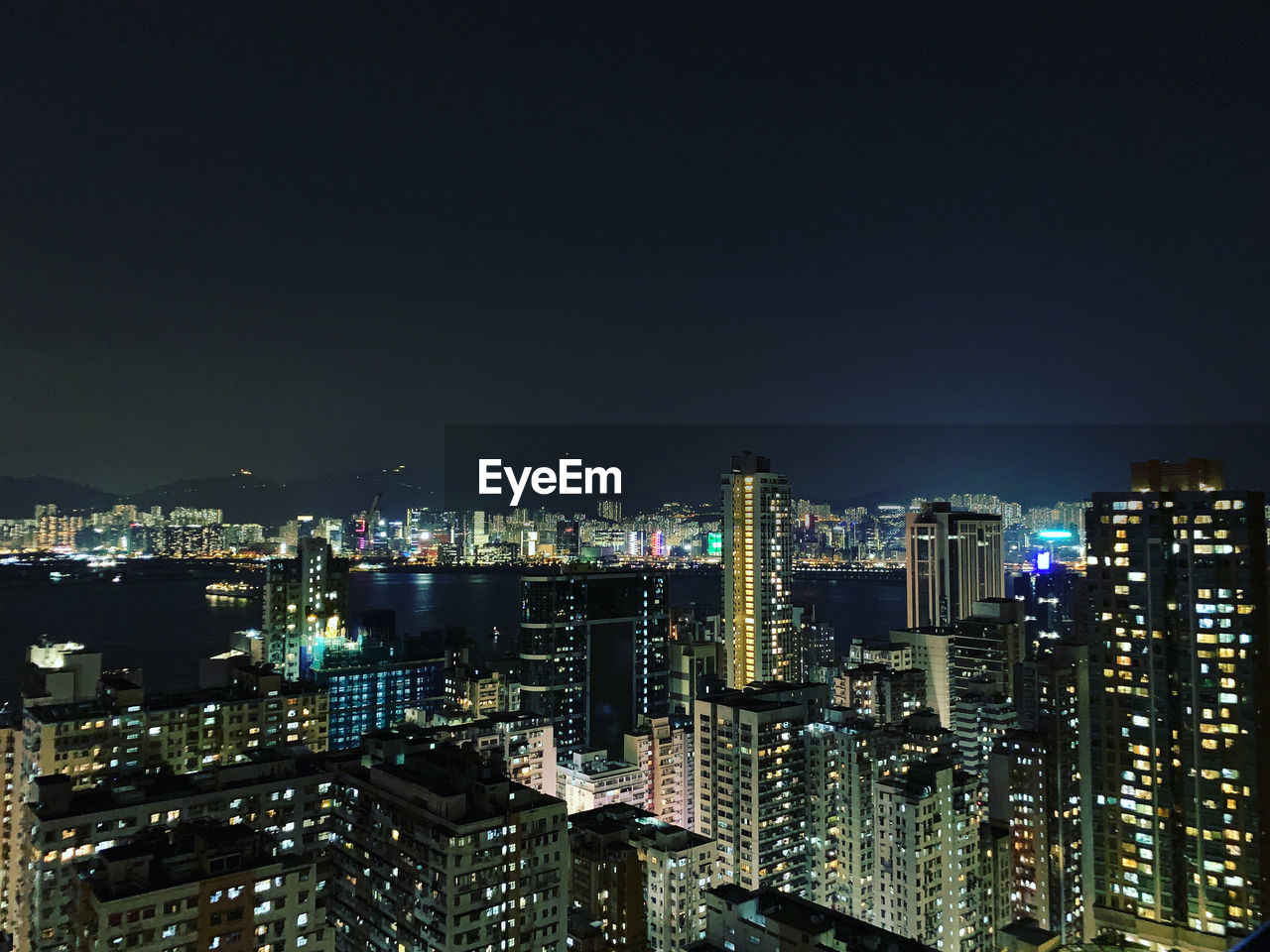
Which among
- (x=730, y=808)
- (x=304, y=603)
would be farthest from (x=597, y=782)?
(x=304, y=603)

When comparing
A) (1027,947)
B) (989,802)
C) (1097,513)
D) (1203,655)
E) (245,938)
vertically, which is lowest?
(1027,947)

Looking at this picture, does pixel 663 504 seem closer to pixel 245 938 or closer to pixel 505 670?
pixel 505 670

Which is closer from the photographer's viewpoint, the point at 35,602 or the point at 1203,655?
the point at 1203,655

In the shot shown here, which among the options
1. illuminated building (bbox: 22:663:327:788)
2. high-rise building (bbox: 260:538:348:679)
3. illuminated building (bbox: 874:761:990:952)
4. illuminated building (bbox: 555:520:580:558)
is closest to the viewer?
illuminated building (bbox: 874:761:990:952)

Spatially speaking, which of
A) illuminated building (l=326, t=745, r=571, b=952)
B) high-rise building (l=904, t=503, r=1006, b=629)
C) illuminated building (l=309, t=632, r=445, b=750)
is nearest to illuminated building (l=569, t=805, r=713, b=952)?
illuminated building (l=326, t=745, r=571, b=952)

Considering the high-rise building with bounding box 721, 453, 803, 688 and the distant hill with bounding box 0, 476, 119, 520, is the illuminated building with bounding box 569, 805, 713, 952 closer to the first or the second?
the high-rise building with bounding box 721, 453, 803, 688

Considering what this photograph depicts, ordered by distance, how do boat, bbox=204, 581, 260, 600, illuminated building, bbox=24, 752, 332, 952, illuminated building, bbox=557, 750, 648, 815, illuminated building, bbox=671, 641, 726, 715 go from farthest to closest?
boat, bbox=204, 581, 260, 600 < illuminated building, bbox=671, 641, 726, 715 < illuminated building, bbox=557, 750, 648, 815 < illuminated building, bbox=24, 752, 332, 952

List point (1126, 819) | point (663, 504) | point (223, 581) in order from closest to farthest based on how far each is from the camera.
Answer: point (1126, 819) → point (223, 581) → point (663, 504)

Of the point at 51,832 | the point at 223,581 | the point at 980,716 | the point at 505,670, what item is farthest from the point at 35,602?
the point at 980,716
